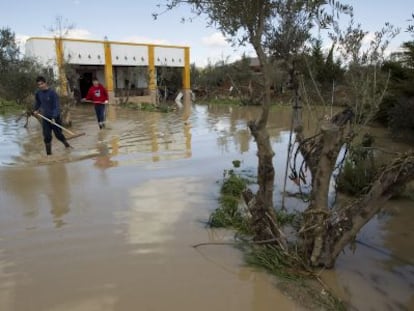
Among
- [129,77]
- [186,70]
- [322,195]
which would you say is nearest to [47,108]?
[322,195]

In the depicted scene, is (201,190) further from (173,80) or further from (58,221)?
(173,80)

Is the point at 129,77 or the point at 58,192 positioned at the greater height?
the point at 129,77

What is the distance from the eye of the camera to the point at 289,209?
588 centimetres

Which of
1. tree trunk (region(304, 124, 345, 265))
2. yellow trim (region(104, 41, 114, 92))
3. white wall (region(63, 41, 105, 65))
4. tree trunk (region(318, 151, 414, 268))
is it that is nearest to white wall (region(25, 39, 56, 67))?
white wall (region(63, 41, 105, 65))

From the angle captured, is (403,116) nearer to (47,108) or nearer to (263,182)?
(263,182)

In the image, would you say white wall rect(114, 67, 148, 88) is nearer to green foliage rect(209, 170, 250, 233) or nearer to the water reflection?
the water reflection

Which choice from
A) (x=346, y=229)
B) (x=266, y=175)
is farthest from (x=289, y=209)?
(x=346, y=229)

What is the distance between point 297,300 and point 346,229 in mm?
757

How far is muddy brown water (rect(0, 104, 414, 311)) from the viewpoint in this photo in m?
3.48

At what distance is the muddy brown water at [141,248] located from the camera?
3482 millimetres

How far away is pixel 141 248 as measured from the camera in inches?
169

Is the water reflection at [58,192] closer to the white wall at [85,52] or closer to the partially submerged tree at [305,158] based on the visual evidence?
the partially submerged tree at [305,158]

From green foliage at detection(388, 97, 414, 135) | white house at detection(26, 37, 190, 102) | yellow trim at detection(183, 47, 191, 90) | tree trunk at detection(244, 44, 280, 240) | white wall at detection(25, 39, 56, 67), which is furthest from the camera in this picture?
yellow trim at detection(183, 47, 191, 90)

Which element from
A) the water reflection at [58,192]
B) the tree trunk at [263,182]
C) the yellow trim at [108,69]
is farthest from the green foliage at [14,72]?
the tree trunk at [263,182]
